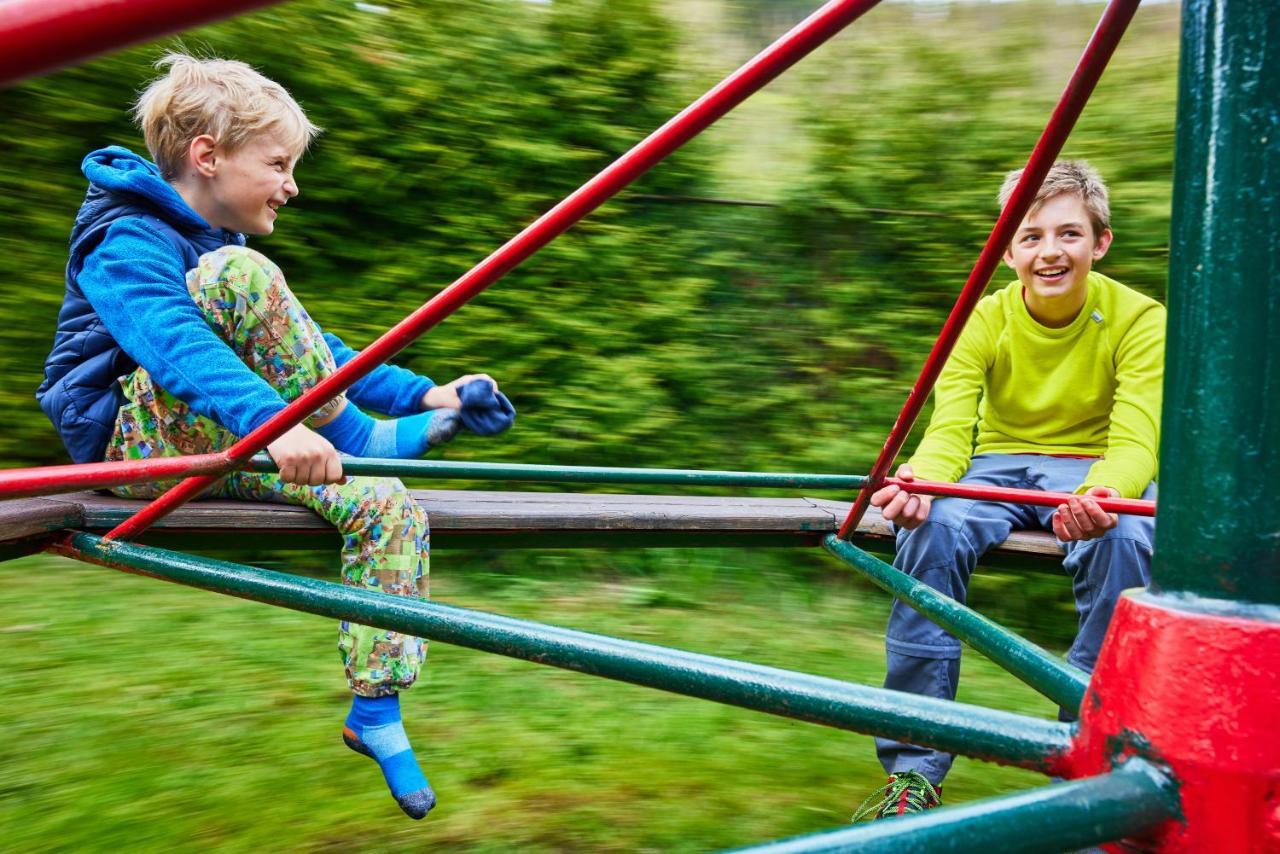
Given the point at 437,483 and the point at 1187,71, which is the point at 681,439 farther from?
the point at 1187,71

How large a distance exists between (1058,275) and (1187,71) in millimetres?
1503

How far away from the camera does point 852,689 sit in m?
0.70

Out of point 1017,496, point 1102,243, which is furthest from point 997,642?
point 1102,243

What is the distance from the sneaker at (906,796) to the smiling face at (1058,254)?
3.24ft

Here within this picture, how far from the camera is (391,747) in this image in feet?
4.88

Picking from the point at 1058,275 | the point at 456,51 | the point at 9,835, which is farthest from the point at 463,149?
the point at 9,835

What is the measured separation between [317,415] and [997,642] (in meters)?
1.16

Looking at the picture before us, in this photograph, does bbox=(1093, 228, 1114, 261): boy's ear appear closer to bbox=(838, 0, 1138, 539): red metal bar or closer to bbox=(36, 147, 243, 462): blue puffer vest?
bbox=(838, 0, 1138, 539): red metal bar

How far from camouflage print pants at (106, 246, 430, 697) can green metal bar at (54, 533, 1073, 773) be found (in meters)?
0.41

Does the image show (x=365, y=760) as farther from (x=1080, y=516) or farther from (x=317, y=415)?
(x=1080, y=516)

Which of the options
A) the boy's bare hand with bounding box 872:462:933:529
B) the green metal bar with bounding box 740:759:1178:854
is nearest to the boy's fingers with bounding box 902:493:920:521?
the boy's bare hand with bounding box 872:462:933:529

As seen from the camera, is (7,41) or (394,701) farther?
(394,701)

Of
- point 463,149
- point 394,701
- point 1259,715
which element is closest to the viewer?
point 1259,715

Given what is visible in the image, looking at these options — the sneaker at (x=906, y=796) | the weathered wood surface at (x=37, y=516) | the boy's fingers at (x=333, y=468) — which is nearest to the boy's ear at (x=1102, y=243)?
the sneaker at (x=906, y=796)
